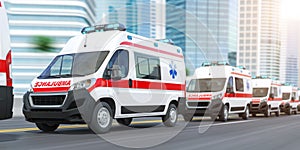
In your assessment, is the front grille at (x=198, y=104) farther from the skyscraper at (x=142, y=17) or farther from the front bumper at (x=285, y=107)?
the front bumper at (x=285, y=107)

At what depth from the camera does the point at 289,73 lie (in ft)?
577

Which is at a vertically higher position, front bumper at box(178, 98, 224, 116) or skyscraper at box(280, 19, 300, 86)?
skyscraper at box(280, 19, 300, 86)

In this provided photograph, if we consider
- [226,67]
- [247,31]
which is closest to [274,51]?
[247,31]

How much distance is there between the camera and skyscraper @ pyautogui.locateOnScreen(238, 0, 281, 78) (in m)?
148

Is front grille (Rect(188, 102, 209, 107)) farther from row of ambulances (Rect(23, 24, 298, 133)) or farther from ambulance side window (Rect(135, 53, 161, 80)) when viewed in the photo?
ambulance side window (Rect(135, 53, 161, 80))

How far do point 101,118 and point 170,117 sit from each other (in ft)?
11.5

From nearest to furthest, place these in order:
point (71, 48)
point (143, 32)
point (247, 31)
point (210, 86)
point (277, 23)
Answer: point (71, 48), point (143, 32), point (210, 86), point (247, 31), point (277, 23)

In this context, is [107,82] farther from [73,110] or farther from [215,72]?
[215,72]

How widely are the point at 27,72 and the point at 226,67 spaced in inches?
4032

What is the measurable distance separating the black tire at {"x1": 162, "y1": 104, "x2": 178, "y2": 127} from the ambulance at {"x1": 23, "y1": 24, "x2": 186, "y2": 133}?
0.28 meters

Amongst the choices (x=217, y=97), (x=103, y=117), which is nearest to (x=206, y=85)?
(x=217, y=97)

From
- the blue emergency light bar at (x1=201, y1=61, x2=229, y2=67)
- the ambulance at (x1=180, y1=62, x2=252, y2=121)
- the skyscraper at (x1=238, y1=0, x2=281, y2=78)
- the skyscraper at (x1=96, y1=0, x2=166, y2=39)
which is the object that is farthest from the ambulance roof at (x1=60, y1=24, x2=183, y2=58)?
the skyscraper at (x1=238, y1=0, x2=281, y2=78)

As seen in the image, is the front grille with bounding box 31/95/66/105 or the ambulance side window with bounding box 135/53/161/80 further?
the ambulance side window with bounding box 135/53/161/80

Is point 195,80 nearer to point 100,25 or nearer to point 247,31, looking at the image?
point 100,25
